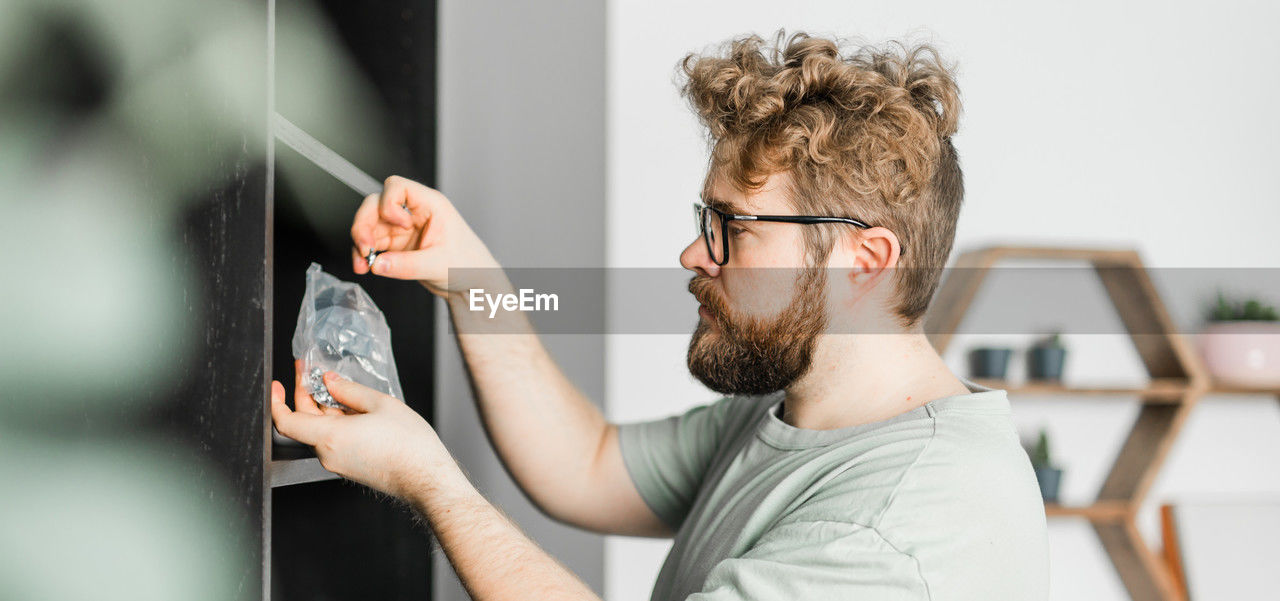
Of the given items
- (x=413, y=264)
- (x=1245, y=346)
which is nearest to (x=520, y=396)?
(x=413, y=264)

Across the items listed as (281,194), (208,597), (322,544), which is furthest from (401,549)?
(208,597)

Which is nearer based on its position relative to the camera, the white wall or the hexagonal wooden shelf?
the hexagonal wooden shelf

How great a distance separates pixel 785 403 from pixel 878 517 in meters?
0.37

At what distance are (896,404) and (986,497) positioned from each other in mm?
212

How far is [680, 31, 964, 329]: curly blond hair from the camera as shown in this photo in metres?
1.16

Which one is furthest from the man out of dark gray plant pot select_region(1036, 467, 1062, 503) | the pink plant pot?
the pink plant pot

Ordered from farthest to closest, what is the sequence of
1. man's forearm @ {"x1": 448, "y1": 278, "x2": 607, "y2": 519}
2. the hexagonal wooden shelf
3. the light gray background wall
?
the hexagonal wooden shelf
the light gray background wall
man's forearm @ {"x1": 448, "y1": 278, "x2": 607, "y2": 519}

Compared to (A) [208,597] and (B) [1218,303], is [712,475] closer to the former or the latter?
(A) [208,597]

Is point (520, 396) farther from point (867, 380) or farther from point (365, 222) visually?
point (867, 380)

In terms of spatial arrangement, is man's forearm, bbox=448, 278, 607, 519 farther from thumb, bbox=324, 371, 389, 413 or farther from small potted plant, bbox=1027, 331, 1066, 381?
small potted plant, bbox=1027, 331, 1066, 381

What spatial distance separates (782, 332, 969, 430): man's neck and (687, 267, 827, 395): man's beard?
0.03 m

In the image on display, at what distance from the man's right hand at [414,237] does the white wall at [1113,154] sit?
141 cm

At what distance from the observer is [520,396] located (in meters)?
1.37

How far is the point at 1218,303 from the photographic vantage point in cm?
271
